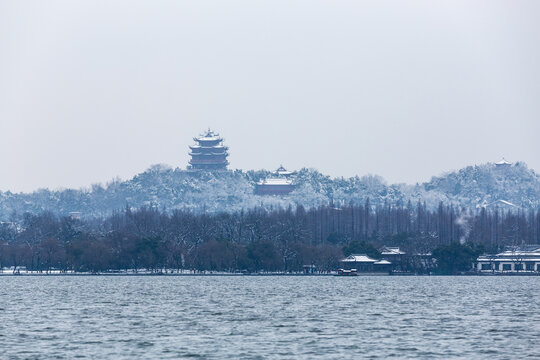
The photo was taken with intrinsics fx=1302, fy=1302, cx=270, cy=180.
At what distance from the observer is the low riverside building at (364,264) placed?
145375 millimetres

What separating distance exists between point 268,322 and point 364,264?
81363 millimetres

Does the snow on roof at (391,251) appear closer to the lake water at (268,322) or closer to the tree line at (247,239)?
the tree line at (247,239)

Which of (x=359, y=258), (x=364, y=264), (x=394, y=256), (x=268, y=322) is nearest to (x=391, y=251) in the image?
(x=394, y=256)

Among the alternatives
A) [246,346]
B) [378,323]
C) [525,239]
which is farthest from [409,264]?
[246,346]

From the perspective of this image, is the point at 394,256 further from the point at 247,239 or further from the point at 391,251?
the point at 247,239

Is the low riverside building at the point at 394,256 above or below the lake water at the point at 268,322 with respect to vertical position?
above

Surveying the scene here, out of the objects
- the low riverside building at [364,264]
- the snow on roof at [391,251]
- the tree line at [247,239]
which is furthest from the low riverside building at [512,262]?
the low riverside building at [364,264]

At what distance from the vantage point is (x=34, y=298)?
296 feet

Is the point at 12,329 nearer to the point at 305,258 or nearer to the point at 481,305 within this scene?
the point at 481,305

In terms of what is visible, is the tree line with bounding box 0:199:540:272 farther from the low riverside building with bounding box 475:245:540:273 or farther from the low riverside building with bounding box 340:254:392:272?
the low riverside building with bounding box 475:245:540:273

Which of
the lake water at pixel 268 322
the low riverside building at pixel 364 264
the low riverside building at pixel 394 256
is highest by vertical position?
the low riverside building at pixel 394 256

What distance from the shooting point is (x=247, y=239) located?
15850 cm

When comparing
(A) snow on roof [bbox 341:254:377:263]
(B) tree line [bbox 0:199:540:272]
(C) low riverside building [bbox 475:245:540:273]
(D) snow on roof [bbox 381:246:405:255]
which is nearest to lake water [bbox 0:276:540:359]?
(B) tree line [bbox 0:199:540:272]

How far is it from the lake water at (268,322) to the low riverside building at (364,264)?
38040 millimetres
